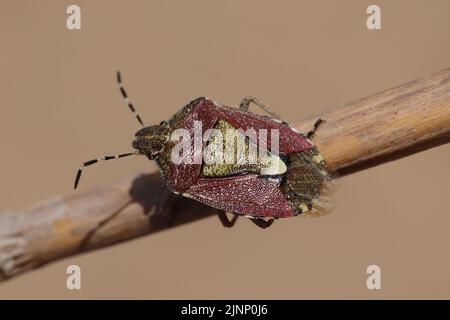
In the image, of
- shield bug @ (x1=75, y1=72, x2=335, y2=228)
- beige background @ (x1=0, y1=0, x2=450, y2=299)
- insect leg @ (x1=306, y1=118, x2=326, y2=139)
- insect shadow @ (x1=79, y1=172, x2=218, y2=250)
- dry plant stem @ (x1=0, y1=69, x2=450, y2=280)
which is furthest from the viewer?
beige background @ (x1=0, y1=0, x2=450, y2=299)

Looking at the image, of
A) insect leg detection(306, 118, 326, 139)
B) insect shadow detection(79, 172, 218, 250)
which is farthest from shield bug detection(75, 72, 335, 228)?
insect leg detection(306, 118, 326, 139)

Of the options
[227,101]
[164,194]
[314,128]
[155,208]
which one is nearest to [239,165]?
[164,194]

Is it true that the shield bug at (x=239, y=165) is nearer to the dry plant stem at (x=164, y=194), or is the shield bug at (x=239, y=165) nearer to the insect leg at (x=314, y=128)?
the dry plant stem at (x=164, y=194)

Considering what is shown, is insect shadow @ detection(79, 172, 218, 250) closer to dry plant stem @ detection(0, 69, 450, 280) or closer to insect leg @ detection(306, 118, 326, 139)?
dry plant stem @ detection(0, 69, 450, 280)

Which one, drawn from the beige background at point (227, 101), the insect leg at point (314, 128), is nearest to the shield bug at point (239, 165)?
the insect leg at point (314, 128)

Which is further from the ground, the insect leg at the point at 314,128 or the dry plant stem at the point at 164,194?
the insect leg at the point at 314,128

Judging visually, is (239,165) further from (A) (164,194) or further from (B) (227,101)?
(B) (227,101)

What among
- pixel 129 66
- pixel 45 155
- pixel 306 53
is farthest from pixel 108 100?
pixel 306 53

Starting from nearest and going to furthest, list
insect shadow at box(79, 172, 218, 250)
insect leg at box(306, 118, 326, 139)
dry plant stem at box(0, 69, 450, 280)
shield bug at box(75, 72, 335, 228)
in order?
dry plant stem at box(0, 69, 450, 280), insect leg at box(306, 118, 326, 139), insect shadow at box(79, 172, 218, 250), shield bug at box(75, 72, 335, 228)
